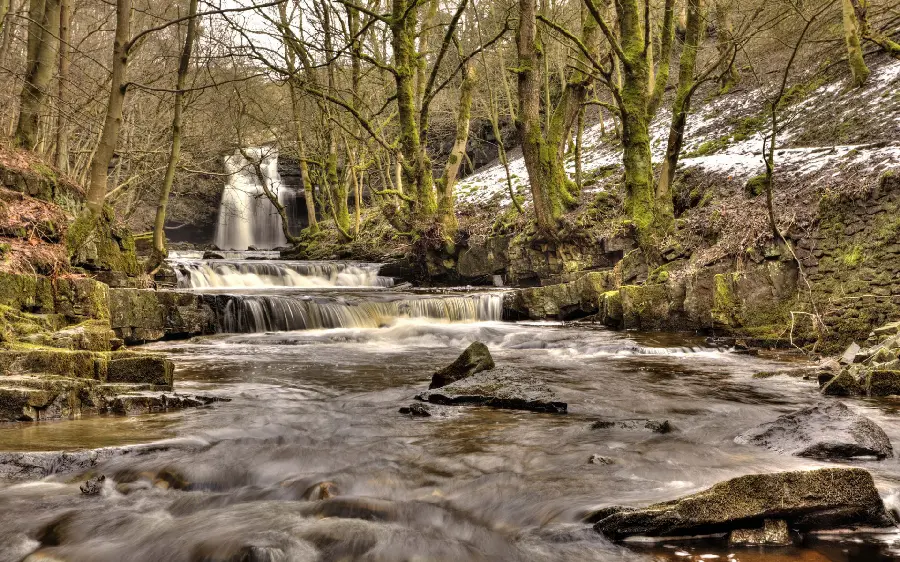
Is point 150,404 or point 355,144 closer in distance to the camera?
point 150,404

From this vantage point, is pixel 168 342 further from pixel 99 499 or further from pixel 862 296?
pixel 862 296

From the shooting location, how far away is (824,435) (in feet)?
12.8

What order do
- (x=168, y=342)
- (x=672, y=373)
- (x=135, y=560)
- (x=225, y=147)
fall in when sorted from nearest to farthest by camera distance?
1. (x=135, y=560)
2. (x=672, y=373)
3. (x=168, y=342)
4. (x=225, y=147)

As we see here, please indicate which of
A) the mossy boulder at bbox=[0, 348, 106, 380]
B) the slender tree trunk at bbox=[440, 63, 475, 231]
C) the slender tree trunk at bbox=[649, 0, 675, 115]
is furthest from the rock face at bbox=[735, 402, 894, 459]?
the slender tree trunk at bbox=[440, 63, 475, 231]

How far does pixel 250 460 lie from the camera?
164 inches

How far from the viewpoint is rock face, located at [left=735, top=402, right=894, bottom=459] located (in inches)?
148

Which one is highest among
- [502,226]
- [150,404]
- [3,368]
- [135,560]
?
[502,226]

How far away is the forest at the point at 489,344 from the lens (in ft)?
9.91

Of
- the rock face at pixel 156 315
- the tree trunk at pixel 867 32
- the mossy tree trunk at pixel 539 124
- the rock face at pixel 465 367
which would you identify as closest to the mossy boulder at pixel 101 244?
the rock face at pixel 156 315

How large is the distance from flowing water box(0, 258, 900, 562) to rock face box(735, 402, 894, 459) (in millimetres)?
145

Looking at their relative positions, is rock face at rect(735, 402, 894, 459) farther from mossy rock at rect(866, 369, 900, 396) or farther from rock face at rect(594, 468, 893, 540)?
mossy rock at rect(866, 369, 900, 396)

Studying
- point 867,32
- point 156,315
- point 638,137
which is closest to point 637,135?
point 638,137

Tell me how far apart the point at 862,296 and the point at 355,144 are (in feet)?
60.3

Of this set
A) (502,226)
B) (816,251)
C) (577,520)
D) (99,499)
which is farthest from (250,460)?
(502,226)
